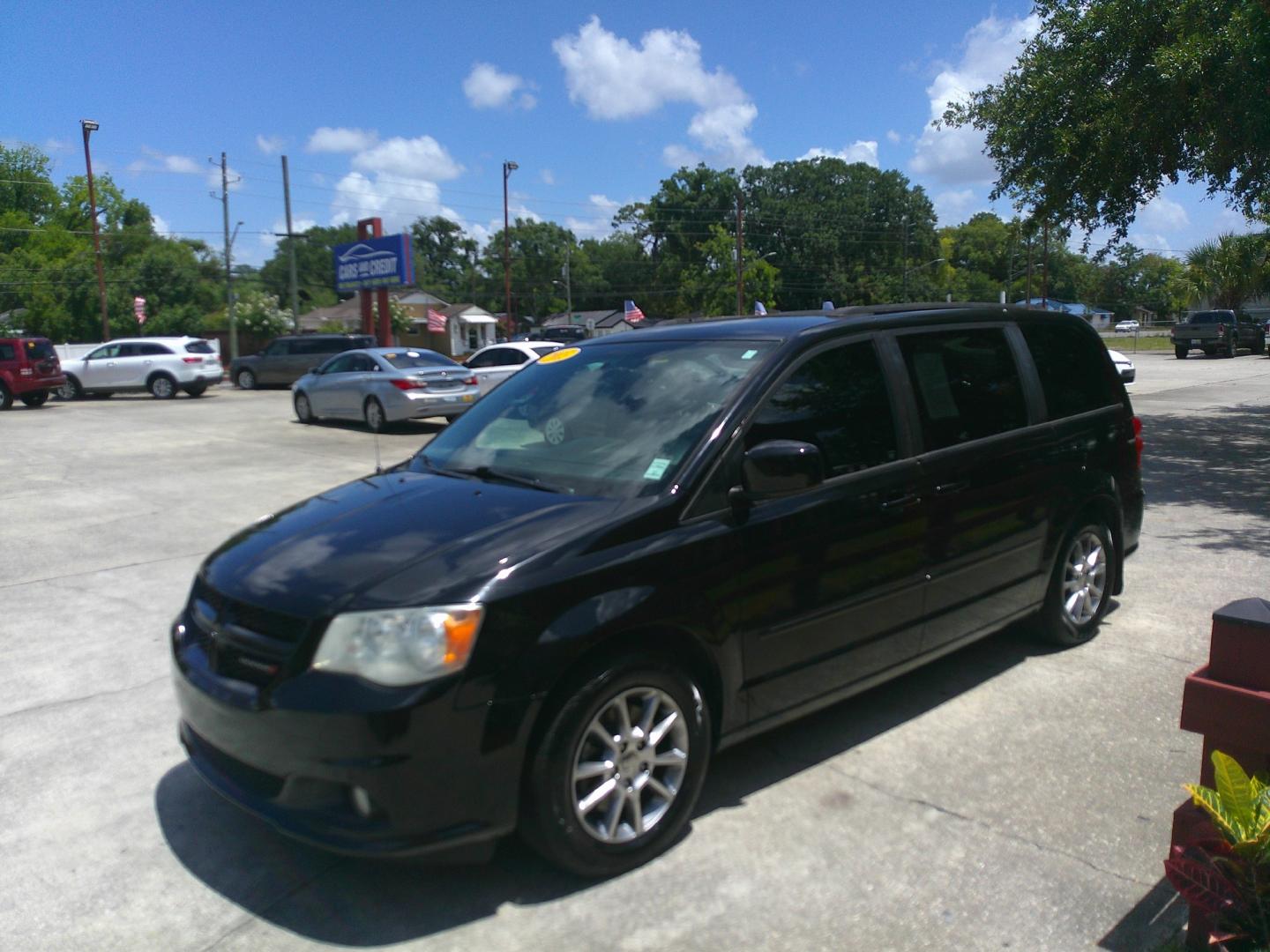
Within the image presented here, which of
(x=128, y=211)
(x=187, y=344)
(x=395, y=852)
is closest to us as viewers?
(x=395, y=852)

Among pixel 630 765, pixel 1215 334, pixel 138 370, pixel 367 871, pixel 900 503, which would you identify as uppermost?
pixel 1215 334

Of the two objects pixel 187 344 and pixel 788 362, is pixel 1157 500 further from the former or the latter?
pixel 187 344

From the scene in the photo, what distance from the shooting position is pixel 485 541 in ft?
10.6

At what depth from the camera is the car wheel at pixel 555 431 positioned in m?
4.11

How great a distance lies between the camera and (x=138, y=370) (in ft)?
90.7

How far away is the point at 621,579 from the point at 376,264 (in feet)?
107

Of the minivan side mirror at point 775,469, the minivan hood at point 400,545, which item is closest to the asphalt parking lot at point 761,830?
the minivan hood at point 400,545

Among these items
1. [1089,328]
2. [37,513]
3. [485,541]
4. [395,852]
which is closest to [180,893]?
[395,852]

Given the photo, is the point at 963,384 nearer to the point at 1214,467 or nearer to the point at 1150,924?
the point at 1150,924

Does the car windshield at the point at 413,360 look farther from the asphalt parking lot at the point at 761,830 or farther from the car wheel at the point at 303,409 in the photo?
the asphalt parking lot at the point at 761,830

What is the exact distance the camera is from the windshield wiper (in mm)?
3723

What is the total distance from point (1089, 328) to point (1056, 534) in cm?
147

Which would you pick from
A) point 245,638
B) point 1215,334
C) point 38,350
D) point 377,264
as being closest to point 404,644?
point 245,638

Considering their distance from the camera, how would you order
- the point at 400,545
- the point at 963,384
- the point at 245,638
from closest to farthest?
the point at 245,638 < the point at 400,545 < the point at 963,384
